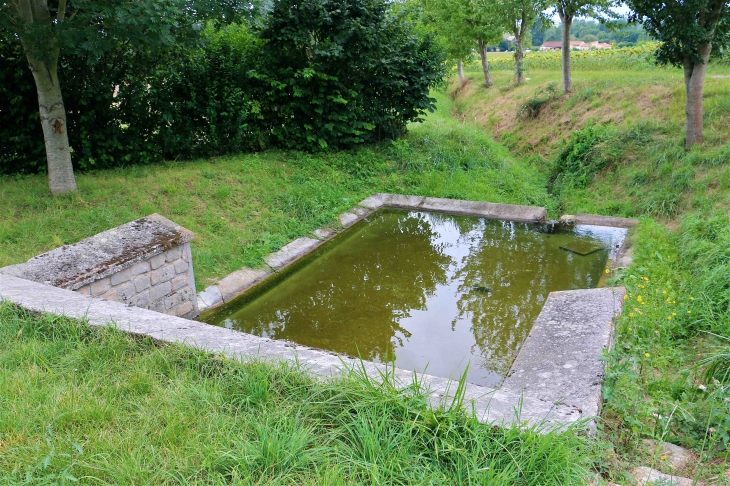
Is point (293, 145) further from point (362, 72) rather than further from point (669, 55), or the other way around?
point (669, 55)

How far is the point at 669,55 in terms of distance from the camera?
788cm

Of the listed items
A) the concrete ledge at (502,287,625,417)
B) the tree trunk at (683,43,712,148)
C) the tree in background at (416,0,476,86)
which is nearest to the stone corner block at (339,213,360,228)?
the concrete ledge at (502,287,625,417)

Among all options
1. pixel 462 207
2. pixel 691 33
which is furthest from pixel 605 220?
pixel 691 33

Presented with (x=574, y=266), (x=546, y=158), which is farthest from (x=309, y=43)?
(x=574, y=266)

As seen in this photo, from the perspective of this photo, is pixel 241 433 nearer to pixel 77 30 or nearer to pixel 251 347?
pixel 251 347

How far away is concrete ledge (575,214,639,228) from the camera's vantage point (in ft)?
24.3

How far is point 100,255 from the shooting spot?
4531mm

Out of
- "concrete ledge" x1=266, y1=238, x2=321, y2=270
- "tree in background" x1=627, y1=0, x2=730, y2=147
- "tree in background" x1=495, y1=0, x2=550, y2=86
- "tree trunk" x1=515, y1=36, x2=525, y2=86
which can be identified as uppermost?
"tree in background" x1=495, y1=0, x2=550, y2=86

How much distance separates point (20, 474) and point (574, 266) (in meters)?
5.88

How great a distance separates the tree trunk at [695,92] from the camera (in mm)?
7756

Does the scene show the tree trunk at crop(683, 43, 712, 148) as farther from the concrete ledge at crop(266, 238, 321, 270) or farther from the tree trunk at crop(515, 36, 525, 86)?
the tree trunk at crop(515, 36, 525, 86)

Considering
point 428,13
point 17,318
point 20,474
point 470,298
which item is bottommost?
point 470,298

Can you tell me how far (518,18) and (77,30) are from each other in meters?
15.2

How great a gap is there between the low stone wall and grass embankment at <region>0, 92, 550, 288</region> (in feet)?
2.14
